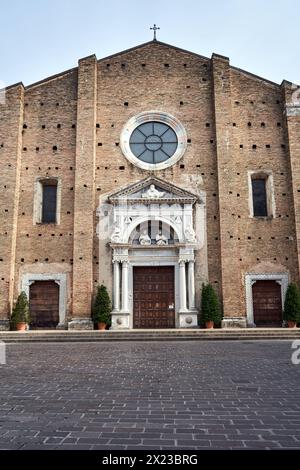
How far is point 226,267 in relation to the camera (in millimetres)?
18156

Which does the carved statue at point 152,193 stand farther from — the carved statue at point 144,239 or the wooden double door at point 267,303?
the wooden double door at point 267,303

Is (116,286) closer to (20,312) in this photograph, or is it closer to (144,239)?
(144,239)

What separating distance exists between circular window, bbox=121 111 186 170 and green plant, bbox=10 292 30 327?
25.7ft

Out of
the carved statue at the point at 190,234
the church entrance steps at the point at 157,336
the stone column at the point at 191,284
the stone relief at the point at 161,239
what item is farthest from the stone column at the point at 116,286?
the carved statue at the point at 190,234

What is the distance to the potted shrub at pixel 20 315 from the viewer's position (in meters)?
17.6

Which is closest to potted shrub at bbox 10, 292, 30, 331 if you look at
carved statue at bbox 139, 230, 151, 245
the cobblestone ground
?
carved statue at bbox 139, 230, 151, 245

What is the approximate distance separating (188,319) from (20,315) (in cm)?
682

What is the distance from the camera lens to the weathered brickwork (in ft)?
60.8

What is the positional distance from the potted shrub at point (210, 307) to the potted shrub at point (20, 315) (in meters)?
7.20

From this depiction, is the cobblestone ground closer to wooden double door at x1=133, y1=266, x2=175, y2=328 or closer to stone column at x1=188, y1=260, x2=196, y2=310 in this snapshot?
stone column at x1=188, y1=260, x2=196, y2=310

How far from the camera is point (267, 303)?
18.7 meters

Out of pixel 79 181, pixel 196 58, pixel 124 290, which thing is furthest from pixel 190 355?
pixel 196 58

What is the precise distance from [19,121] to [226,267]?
11.4 metres

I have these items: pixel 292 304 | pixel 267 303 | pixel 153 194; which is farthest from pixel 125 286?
pixel 292 304
